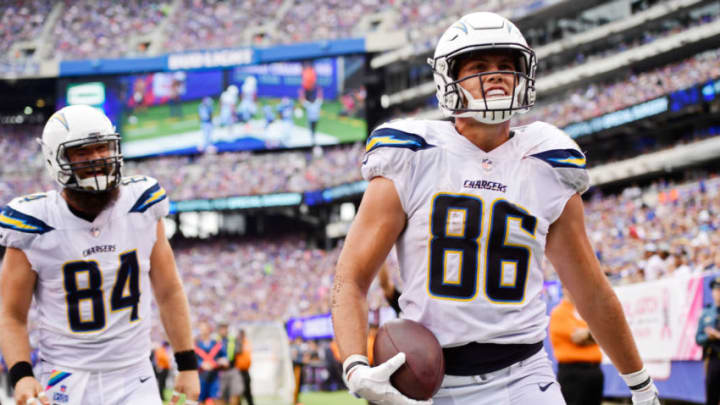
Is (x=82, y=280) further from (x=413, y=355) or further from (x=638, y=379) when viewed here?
(x=638, y=379)

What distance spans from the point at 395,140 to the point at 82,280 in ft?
5.92

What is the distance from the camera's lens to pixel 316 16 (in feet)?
128

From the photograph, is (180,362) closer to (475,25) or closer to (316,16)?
(475,25)

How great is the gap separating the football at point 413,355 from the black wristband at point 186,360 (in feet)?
5.74

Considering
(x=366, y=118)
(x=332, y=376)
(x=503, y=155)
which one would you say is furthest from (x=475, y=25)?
(x=366, y=118)

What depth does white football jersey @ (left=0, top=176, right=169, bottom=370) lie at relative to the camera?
142 inches

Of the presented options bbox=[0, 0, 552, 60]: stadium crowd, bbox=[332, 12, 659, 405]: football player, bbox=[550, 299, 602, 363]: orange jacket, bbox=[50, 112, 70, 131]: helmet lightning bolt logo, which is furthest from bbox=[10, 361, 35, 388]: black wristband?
bbox=[0, 0, 552, 60]: stadium crowd

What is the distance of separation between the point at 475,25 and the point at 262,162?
35.8m

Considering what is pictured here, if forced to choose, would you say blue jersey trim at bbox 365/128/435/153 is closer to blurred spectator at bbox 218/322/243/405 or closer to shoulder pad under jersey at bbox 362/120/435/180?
shoulder pad under jersey at bbox 362/120/435/180

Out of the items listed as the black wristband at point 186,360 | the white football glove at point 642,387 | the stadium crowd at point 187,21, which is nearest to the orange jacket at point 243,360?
the black wristband at point 186,360

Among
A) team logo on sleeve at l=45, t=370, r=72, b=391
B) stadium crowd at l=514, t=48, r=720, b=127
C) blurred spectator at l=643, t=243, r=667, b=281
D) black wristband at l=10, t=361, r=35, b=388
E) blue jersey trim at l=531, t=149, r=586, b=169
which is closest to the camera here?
blue jersey trim at l=531, t=149, r=586, b=169

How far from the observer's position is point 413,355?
2.31 metres

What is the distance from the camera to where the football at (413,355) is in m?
2.28

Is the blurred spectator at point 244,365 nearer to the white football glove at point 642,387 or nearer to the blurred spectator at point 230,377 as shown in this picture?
the blurred spectator at point 230,377
